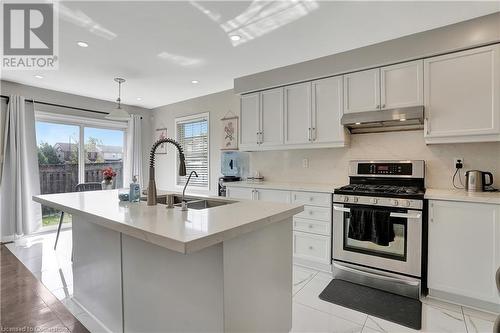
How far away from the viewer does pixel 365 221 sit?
8.21 ft

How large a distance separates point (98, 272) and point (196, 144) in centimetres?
335

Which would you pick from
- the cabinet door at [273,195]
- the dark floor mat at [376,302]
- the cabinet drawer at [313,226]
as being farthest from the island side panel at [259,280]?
the cabinet door at [273,195]

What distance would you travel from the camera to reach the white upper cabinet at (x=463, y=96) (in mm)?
2201

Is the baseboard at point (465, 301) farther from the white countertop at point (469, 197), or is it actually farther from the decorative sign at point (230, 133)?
the decorative sign at point (230, 133)

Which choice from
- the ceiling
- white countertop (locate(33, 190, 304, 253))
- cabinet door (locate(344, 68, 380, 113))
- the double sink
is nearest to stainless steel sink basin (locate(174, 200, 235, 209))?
the double sink

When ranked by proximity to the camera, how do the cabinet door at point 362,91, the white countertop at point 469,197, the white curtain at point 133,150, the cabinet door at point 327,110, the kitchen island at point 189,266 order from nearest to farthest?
1. the kitchen island at point 189,266
2. the white countertop at point 469,197
3. the cabinet door at point 362,91
4. the cabinet door at point 327,110
5. the white curtain at point 133,150

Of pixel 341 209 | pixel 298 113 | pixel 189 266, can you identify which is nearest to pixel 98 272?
pixel 189 266

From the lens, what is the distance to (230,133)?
4.36 m

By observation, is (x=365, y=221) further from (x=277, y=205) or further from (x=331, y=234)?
(x=277, y=205)

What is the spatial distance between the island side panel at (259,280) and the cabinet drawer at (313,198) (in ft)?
3.77

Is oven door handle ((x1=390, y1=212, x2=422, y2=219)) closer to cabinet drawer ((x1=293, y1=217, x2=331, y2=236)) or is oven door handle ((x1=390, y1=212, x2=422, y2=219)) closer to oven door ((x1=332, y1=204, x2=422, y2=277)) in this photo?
oven door ((x1=332, y1=204, x2=422, y2=277))

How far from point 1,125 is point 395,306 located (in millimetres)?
5535

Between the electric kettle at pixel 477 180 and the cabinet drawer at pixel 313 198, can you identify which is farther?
Answer: the cabinet drawer at pixel 313 198

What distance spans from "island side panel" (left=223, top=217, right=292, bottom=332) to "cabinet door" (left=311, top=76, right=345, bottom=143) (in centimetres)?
160
